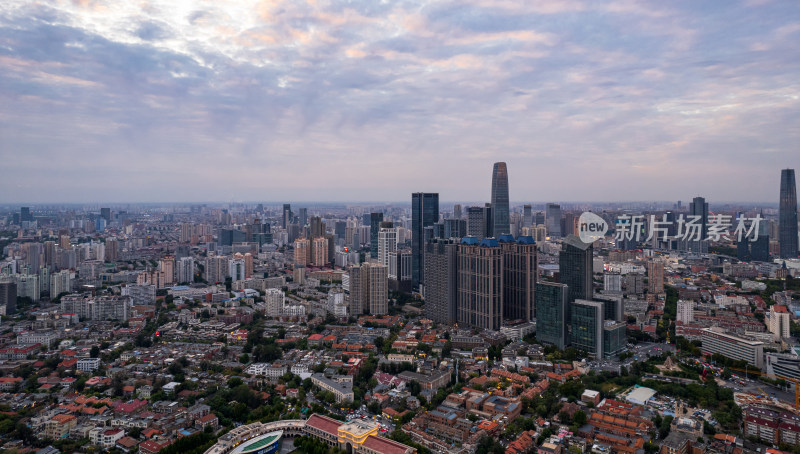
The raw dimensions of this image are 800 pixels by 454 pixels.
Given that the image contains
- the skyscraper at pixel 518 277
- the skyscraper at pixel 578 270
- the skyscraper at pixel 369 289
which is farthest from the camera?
the skyscraper at pixel 369 289

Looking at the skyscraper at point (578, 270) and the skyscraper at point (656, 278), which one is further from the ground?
the skyscraper at point (578, 270)

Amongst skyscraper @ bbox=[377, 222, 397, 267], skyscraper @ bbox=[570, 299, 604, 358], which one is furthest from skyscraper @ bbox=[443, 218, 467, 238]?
skyscraper @ bbox=[570, 299, 604, 358]

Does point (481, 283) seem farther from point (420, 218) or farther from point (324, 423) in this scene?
point (420, 218)

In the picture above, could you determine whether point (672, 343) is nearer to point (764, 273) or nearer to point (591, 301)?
point (591, 301)

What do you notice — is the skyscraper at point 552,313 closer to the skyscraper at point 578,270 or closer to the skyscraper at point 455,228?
the skyscraper at point 578,270

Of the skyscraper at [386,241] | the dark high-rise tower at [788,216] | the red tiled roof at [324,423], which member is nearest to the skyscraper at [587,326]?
the red tiled roof at [324,423]

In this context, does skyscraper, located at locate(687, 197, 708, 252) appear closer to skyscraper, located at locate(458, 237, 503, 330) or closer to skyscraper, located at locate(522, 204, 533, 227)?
skyscraper, located at locate(522, 204, 533, 227)

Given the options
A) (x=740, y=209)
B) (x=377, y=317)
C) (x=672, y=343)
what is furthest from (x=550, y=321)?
(x=740, y=209)
